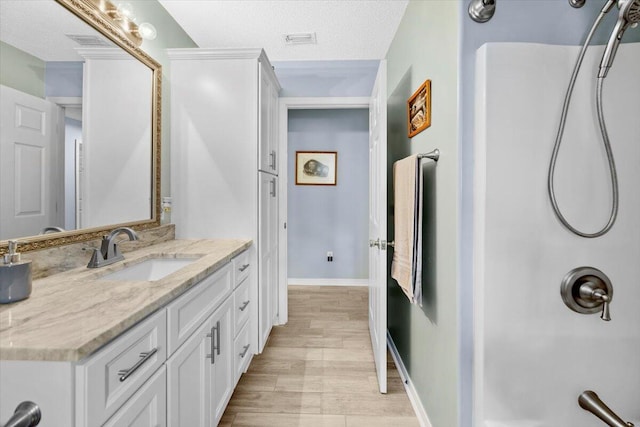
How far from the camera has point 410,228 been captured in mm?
1597

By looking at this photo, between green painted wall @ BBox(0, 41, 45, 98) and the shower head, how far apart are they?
2.01 m

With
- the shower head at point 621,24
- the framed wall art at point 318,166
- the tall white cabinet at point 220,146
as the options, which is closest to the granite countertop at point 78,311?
the tall white cabinet at point 220,146

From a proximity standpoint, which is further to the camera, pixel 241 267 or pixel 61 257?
pixel 241 267

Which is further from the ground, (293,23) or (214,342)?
(293,23)

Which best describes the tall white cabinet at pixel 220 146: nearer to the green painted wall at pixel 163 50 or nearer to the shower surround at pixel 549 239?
the green painted wall at pixel 163 50

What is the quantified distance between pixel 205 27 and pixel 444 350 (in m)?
2.62

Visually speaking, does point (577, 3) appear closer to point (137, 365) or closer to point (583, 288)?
point (583, 288)

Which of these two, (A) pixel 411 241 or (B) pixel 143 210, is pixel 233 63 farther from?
(A) pixel 411 241

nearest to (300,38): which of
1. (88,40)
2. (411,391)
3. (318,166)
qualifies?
(88,40)

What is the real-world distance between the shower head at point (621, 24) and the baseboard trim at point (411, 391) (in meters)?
1.67

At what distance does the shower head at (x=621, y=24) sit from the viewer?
973mm

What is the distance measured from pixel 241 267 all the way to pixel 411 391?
4.12 feet

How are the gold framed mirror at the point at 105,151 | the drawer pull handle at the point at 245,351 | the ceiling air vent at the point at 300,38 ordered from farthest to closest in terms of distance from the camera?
the ceiling air vent at the point at 300,38
the drawer pull handle at the point at 245,351
the gold framed mirror at the point at 105,151

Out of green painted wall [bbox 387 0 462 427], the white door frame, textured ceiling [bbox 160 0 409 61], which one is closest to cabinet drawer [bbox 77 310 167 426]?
green painted wall [bbox 387 0 462 427]
